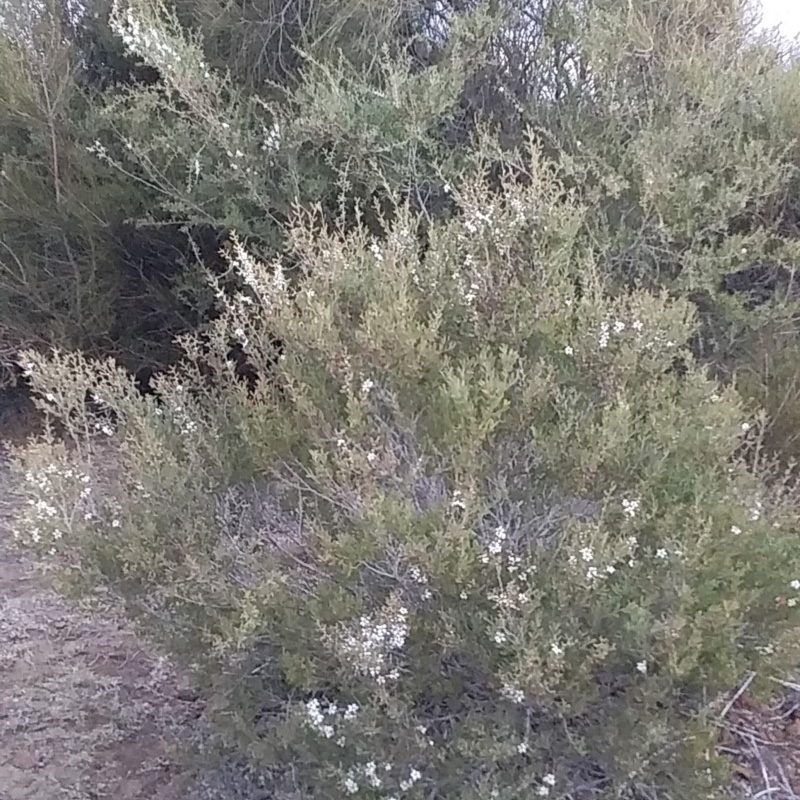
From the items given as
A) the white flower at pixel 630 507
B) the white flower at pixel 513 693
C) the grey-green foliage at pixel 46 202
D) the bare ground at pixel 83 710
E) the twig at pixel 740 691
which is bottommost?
the bare ground at pixel 83 710

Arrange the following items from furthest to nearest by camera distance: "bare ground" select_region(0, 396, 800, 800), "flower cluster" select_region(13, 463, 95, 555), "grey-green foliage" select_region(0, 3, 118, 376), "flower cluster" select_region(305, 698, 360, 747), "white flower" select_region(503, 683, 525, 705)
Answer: "grey-green foliage" select_region(0, 3, 118, 376)
"bare ground" select_region(0, 396, 800, 800)
"flower cluster" select_region(13, 463, 95, 555)
"flower cluster" select_region(305, 698, 360, 747)
"white flower" select_region(503, 683, 525, 705)

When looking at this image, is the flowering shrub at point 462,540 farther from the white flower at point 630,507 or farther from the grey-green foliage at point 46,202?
the grey-green foliage at point 46,202

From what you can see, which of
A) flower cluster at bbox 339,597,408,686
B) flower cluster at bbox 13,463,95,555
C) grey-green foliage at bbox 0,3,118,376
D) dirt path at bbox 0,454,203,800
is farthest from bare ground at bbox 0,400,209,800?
grey-green foliage at bbox 0,3,118,376

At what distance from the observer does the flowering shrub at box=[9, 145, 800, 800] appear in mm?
2213

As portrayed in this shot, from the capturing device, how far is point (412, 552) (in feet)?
7.13

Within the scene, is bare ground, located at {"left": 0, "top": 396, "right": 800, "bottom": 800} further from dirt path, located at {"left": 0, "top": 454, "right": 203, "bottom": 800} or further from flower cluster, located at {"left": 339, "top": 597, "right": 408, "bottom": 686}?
flower cluster, located at {"left": 339, "top": 597, "right": 408, "bottom": 686}

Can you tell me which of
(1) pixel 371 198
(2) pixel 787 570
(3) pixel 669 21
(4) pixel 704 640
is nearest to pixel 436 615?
(4) pixel 704 640

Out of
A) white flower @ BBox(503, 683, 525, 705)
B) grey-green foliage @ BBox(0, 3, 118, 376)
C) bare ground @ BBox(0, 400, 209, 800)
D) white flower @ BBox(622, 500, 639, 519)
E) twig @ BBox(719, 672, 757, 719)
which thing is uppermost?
white flower @ BBox(622, 500, 639, 519)

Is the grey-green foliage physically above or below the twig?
below

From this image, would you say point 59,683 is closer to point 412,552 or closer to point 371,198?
point 412,552

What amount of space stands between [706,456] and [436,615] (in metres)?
0.67

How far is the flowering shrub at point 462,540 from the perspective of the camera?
2213 millimetres

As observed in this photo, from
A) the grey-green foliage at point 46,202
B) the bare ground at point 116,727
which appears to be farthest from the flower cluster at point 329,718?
the grey-green foliage at point 46,202

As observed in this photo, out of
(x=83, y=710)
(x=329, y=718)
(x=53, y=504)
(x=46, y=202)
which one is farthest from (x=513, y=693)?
(x=46, y=202)
